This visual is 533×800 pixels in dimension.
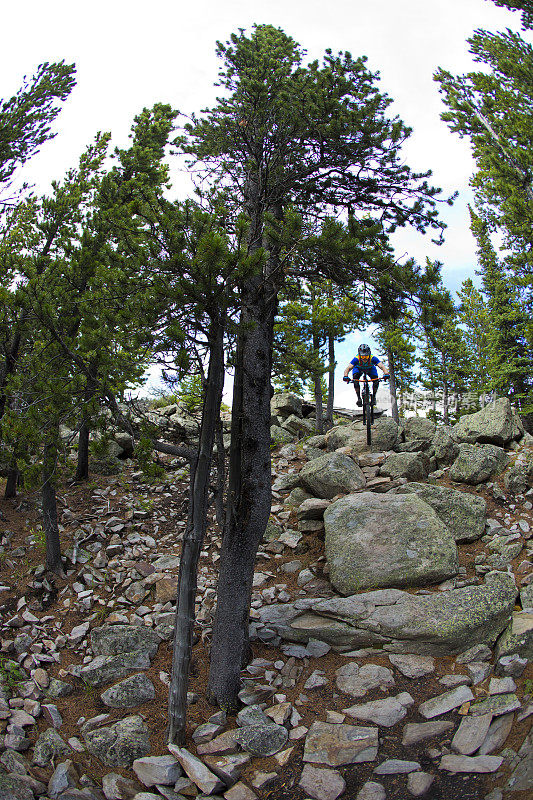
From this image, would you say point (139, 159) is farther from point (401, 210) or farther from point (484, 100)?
point (484, 100)

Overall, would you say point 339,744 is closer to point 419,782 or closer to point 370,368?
point 419,782

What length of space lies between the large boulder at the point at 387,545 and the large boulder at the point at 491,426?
18.7 ft

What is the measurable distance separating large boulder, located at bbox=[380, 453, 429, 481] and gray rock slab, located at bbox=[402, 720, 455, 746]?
21.7 feet

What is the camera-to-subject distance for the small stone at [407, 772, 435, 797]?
521 cm

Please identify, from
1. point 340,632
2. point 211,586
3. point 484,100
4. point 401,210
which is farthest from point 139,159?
point 340,632

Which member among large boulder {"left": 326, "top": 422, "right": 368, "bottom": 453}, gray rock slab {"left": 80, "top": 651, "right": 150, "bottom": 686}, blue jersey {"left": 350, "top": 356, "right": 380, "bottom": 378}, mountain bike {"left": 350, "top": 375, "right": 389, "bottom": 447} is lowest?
gray rock slab {"left": 80, "top": 651, "right": 150, "bottom": 686}

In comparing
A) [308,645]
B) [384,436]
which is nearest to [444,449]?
[384,436]

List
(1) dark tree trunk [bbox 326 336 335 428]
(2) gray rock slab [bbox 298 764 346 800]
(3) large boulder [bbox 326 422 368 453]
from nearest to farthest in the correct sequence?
(2) gray rock slab [bbox 298 764 346 800]
(3) large boulder [bbox 326 422 368 453]
(1) dark tree trunk [bbox 326 336 335 428]

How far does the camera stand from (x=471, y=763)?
17.4 ft

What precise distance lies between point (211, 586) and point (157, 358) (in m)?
4.96

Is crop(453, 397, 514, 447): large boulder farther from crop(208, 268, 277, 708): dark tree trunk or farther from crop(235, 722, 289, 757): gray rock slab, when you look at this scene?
crop(235, 722, 289, 757): gray rock slab

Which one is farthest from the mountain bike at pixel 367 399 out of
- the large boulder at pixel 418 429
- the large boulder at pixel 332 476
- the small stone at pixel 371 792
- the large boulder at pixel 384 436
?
the small stone at pixel 371 792

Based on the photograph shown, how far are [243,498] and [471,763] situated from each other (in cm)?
409

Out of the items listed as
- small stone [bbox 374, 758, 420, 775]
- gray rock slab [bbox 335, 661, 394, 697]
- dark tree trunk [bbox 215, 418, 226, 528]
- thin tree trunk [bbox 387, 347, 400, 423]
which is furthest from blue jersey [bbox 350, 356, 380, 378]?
thin tree trunk [bbox 387, 347, 400, 423]
